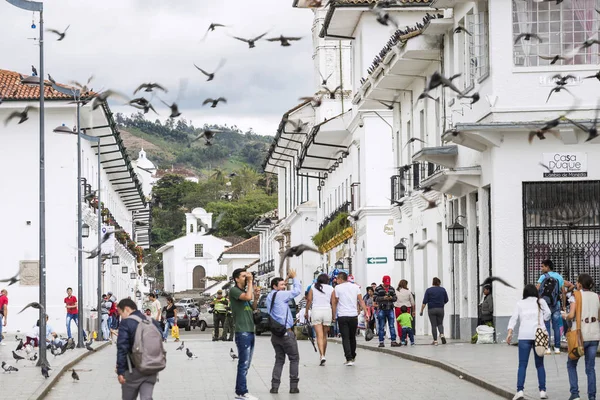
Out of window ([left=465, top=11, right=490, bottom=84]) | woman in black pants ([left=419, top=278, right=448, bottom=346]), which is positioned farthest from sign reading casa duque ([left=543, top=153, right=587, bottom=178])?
woman in black pants ([left=419, top=278, right=448, bottom=346])


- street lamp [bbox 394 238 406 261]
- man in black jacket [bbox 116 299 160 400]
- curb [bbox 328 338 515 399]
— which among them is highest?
street lamp [bbox 394 238 406 261]

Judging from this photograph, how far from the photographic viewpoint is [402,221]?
136 feet

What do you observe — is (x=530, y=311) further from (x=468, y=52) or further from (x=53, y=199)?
(x=53, y=199)

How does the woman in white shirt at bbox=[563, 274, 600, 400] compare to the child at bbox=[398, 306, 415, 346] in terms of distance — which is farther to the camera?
the child at bbox=[398, 306, 415, 346]

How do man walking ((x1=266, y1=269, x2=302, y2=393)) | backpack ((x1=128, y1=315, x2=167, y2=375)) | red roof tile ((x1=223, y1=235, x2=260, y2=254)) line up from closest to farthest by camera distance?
backpack ((x1=128, y1=315, x2=167, y2=375)), man walking ((x1=266, y1=269, x2=302, y2=393)), red roof tile ((x1=223, y1=235, x2=260, y2=254))

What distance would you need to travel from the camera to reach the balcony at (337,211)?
52.5 m

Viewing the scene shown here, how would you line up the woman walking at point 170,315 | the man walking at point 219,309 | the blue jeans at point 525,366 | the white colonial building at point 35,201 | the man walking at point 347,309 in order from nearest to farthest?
the blue jeans at point 525,366, the man walking at point 347,309, the woman walking at point 170,315, the man walking at point 219,309, the white colonial building at point 35,201

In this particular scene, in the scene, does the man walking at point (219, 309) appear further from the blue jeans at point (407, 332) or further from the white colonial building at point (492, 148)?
the blue jeans at point (407, 332)

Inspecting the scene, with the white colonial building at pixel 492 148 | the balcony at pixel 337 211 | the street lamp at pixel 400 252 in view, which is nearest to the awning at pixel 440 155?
the white colonial building at pixel 492 148

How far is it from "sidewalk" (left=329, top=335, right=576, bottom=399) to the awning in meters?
4.44

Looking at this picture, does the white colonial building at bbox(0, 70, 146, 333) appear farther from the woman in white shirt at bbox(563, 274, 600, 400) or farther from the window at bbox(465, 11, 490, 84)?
the woman in white shirt at bbox(563, 274, 600, 400)

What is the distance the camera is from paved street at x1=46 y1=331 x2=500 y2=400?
18469mm

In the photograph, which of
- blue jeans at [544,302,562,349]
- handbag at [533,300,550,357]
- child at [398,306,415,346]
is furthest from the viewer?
child at [398,306,415,346]

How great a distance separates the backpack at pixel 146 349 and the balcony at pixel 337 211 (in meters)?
38.6
